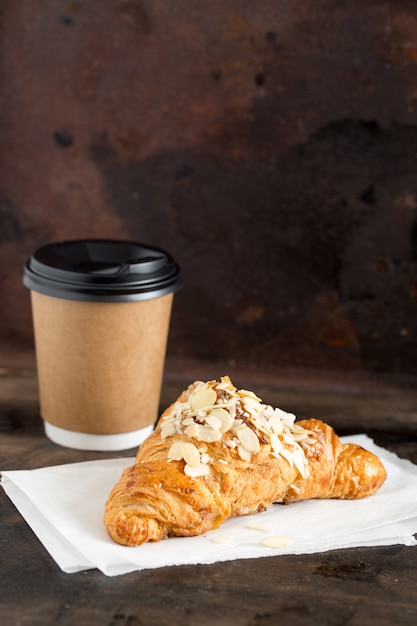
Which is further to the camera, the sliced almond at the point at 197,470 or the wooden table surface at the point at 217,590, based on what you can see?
the sliced almond at the point at 197,470

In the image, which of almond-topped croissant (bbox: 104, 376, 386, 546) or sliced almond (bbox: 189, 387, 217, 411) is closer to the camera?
almond-topped croissant (bbox: 104, 376, 386, 546)

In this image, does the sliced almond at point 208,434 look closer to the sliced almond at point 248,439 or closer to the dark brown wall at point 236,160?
the sliced almond at point 248,439

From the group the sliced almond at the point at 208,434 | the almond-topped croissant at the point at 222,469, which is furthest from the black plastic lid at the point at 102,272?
the sliced almond at the point at 208,434

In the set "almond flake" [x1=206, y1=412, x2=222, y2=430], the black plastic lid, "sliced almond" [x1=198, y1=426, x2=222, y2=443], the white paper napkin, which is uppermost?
the black plastic lid

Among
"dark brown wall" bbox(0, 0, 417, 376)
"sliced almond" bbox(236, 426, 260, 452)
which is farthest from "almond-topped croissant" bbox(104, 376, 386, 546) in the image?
"dark brown wall" bbox(0, 0, 417, 376)

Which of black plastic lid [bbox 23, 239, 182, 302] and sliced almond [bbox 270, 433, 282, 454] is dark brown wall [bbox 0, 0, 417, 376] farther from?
sliced almond [bbox 270, 433, 282, 454]

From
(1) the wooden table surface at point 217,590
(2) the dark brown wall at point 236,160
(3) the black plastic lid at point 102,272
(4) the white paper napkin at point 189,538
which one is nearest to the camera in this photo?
(1) the wooden table surface at point 217,590

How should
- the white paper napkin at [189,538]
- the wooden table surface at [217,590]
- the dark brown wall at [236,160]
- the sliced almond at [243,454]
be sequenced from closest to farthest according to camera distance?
the wooden table surface at [217,590], the white paper napkin at [189,538], the sliced almond at [243,454], the dark brown wall at [236,160]
